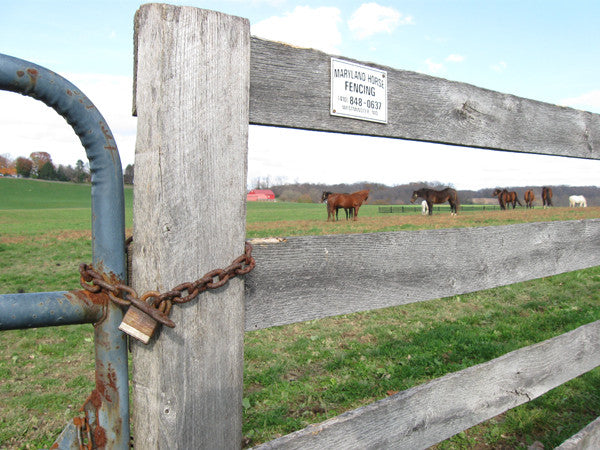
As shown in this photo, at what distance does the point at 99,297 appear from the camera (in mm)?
1156

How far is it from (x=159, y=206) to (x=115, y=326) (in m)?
0.33

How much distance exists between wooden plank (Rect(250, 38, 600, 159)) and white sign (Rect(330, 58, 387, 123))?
0.03 m

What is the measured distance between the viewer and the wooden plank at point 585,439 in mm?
1998

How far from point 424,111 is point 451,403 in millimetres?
1188

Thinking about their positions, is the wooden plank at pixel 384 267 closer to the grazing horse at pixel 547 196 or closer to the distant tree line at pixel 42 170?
the grazing horse at pixel 547 196

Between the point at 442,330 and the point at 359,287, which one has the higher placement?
the point at 359,287

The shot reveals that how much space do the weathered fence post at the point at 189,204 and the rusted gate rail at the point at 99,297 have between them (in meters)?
0.06

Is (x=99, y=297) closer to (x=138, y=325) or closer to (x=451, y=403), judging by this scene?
(x=138, y=325)

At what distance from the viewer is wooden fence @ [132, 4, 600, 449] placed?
3.96ft

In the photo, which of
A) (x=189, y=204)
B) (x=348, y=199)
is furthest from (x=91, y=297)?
(x=348, y=199)

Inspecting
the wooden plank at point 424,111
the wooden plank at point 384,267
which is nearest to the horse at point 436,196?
the wooden plank at point 424,111

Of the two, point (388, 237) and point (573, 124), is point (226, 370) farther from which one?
point (573, 124)

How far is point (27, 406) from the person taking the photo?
3879 mm

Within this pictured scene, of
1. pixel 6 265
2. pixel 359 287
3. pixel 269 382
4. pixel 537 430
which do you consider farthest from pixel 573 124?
pixel 6 265
